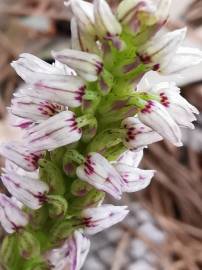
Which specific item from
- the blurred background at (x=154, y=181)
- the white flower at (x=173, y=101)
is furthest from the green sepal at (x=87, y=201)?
the blurred background at (x=154, y=181)

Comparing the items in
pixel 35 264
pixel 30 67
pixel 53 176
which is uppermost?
pixel 30 67

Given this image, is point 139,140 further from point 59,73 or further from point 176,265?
point 176,265

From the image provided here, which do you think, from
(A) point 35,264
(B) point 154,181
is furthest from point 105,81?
(B) point 154,181

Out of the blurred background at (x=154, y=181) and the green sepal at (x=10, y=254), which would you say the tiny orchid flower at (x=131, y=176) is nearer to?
the green sepal at (x=10, y=254)

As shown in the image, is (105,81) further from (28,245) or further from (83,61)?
(28,245)

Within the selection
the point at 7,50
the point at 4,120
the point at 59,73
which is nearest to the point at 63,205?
the point at 59,73

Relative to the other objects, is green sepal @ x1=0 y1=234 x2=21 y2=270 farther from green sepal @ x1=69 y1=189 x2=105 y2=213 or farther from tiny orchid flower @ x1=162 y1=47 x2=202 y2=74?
tiny orchid flower @ x1=162 y1=47 x2=202 y2=74
